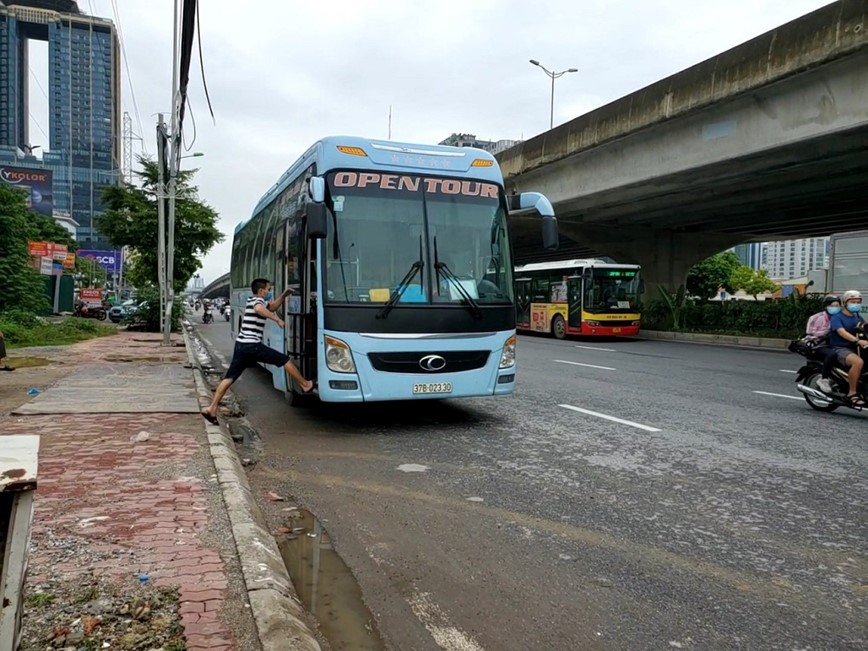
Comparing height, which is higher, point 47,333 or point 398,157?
point 398,157

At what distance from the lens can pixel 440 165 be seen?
808 centimetres

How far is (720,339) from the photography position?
26062 millimetres

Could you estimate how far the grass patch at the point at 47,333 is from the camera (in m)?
18.7

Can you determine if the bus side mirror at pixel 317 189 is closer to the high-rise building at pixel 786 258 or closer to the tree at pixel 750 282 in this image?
the tree at pixel 750 282

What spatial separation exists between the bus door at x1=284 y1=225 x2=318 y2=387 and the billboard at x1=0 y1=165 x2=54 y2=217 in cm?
5925

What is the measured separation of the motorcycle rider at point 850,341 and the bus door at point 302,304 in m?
6.64

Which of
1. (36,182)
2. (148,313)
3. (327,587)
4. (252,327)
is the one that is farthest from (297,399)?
(36,182)

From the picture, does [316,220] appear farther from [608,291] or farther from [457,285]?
[608,291]

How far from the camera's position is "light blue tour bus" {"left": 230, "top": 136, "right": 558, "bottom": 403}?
742 centimetres

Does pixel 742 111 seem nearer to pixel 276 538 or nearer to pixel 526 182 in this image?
pixel 526 182

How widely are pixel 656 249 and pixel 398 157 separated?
27.5m

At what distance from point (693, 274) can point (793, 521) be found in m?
70.0

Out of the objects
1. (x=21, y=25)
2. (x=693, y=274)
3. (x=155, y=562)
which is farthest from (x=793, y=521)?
(x=21, y=25)

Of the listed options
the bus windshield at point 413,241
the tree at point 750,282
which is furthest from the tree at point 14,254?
the tree at point 750,282
